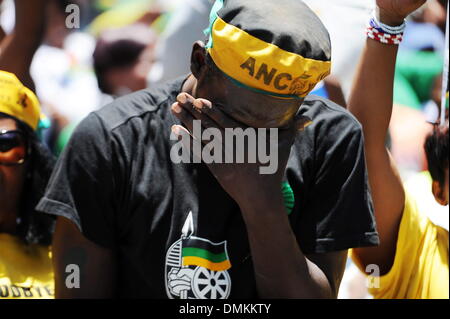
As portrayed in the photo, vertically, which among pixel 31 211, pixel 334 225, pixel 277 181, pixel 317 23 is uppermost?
pixel 317 23

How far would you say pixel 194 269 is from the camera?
2070 mm

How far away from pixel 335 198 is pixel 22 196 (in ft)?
4.42

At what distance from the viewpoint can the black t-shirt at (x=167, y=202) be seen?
2057 millimetres

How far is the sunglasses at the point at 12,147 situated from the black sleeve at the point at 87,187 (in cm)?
73

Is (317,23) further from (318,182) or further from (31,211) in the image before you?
(31,211)

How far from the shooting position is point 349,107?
285 cm

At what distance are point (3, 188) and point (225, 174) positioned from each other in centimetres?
116

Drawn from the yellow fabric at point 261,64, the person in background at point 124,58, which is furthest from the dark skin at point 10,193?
the yellow fabric at point 261,64

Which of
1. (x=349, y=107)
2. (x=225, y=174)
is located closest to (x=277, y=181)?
(x=225, y=174)

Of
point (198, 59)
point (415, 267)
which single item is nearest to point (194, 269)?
point (198, 59)

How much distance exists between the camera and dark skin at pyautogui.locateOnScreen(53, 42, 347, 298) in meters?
1.98

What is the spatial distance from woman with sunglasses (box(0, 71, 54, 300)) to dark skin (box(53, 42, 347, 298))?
68cm

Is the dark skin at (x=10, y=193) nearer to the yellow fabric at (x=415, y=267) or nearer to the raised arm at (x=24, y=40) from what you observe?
the raised arm at (x=24, y=40)

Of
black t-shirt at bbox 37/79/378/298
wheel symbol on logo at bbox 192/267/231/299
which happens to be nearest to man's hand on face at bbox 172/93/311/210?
black t-shirt at bbox 37/79/378/298
